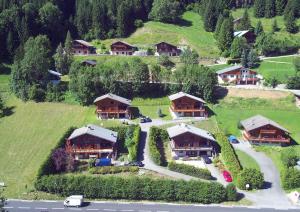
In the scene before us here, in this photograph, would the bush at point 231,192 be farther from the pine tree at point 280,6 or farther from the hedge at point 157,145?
the pine tree at point 280,6

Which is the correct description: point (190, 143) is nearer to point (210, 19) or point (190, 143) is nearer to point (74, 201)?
point (74, 201)

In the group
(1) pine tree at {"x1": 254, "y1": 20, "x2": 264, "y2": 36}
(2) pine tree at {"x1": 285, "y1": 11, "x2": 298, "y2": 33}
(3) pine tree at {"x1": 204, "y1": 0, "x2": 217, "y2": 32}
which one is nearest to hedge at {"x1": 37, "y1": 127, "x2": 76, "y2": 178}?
(1) pine tree at {"x1": 254, "y1": 20, "x2": 264, "y2": 36}

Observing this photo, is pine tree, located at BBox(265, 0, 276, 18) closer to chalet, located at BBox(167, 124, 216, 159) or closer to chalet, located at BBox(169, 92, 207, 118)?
chalet, located at BBox(169, 92, 207, 118)

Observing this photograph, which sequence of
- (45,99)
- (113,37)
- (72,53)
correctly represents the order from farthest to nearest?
(113,37) < (72,53) < (45,99)

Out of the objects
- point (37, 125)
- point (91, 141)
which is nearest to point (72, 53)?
point (37, 125)

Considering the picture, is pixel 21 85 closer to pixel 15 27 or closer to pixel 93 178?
pixel 15 27

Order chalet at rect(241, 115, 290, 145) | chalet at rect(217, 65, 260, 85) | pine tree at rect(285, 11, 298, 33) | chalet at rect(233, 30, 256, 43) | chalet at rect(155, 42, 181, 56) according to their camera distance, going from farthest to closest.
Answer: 1. pine tree at rect(285, 11, 298, 33)
2. chalet at rect(233, 30, 256, 43)
3. chalet at rect(155, 42, 181, 56)
4. chalet at rect(217, 65, 260, 85)
5. chalet at rect(241, 115, 290, 145)

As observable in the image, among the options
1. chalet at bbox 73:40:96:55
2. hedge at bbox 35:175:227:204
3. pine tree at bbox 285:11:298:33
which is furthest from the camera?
pine tree at bbox 285:11:298:33
